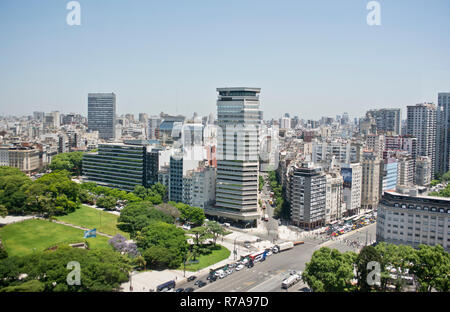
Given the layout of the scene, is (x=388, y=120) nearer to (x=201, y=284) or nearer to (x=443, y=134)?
(x=443, y=134)

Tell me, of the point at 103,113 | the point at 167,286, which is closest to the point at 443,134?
the point at 167,286

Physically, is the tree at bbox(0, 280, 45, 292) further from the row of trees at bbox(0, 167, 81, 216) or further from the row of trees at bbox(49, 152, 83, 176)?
the row of trees at bbox(49, 152, 83, 176)

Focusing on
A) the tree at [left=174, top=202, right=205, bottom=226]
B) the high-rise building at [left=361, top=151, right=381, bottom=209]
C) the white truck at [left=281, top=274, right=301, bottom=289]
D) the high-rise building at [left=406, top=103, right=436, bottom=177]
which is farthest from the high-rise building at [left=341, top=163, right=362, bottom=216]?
the high-rise building at [left=406, top=103, right=436, bottom=177]

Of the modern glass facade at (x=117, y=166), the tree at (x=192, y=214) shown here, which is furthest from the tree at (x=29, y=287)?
the modern glass facade at (x=117, y=166)

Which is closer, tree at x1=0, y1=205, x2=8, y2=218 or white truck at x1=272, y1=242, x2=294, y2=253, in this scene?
white truck at x1=272, y1=242, x2=294, y2=253

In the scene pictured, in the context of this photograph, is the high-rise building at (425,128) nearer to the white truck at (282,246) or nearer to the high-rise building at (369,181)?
the high-rise building at (369,181)

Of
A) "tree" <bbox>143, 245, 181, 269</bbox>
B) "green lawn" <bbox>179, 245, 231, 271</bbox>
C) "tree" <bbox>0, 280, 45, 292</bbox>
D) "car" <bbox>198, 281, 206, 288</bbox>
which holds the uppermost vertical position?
"tree" <bbox>0, 280, 45, 292</bbox>

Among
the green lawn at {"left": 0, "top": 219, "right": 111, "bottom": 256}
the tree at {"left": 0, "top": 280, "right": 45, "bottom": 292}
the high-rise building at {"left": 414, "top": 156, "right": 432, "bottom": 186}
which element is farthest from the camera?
the high-rise building at {"left": 414, "top": 156, "right": 432, "bottom": 186}

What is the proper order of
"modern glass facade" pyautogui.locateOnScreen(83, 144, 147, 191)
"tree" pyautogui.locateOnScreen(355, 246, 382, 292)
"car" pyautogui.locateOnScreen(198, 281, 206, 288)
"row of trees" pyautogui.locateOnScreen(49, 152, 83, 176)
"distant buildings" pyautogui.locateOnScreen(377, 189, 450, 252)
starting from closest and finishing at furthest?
"tree" pyautogui.locateOnScreen(355, 246, 382, 292) → "car" pyautogui.locateOnScreen(198, 281, 206, 288) → "distant buildings" pyautogui.locateOnScreen(377, 189, 450, 252) → "modern glass facade" pyautogui.locateOnScreen(83, 144, 147, 191) → "row of trees" pyautogui.locateOnScreen(49, 152, 83, 176)

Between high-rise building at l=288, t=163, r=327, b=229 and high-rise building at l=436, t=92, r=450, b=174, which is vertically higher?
high-rise building at l=436, t=92, r=450, b=174
